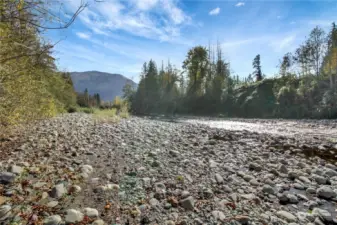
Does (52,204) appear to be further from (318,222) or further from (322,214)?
(322,214)

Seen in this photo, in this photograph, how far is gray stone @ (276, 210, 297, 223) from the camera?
5.07 ft

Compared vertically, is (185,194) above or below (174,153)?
below

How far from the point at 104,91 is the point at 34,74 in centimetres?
8098

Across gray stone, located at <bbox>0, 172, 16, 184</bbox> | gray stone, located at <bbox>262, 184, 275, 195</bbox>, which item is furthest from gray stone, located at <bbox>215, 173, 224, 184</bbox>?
gray stone, located at <bbox>0, 172, 16, 184</bbox>

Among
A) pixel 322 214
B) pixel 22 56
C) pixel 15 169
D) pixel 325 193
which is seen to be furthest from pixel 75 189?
pixel 325 193

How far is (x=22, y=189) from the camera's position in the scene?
1.69 meters

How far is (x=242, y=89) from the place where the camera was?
21453 millimetres

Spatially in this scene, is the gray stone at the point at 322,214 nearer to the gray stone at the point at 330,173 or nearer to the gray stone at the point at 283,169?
the gray stone at the point at 283,169

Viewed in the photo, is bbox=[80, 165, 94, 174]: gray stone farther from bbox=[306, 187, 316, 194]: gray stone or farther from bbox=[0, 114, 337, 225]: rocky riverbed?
bbox=[306, 187, 316, 194]: gray stone

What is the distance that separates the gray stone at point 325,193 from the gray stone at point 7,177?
3.42m

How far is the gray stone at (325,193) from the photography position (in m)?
1.97

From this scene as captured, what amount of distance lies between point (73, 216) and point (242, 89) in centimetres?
2274

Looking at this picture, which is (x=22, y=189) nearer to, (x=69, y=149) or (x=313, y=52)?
(x=69, y=149)

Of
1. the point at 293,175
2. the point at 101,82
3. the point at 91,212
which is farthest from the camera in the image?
the point at 101,82
